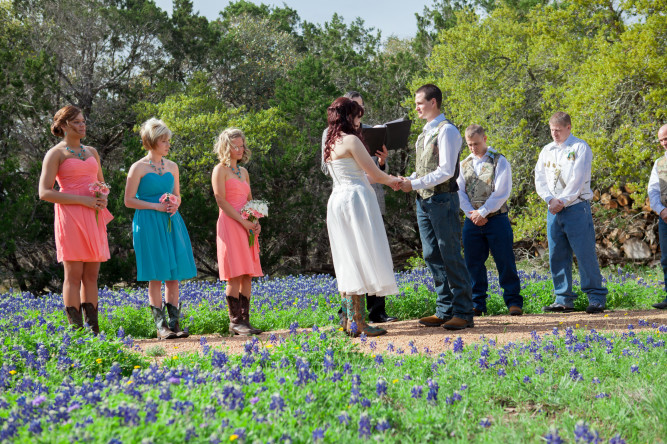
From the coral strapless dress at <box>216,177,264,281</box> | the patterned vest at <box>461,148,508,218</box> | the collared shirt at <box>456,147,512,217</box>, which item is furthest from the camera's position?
the patterned vest at <box>461,148,508,218</box>

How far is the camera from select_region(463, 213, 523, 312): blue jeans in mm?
6574

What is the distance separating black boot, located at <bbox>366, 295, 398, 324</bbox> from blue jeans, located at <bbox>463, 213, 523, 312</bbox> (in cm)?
99

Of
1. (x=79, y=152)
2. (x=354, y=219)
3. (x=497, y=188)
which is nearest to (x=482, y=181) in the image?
(x=497, y=188)

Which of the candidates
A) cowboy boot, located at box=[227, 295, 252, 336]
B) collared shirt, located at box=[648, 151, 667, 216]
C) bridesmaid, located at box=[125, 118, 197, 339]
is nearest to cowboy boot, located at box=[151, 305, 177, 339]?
bridesmaid, located at box=[125, 118, 197, 339]

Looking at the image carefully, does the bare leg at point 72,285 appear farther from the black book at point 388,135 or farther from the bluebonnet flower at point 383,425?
the bluebonnet flower at point 383,425

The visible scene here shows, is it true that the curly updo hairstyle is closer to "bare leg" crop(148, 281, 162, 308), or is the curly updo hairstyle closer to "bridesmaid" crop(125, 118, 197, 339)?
"bridesmaid" crop(125, 118, 197, 339)

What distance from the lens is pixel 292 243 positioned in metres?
16.1

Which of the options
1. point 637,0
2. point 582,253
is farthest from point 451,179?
point 637,0

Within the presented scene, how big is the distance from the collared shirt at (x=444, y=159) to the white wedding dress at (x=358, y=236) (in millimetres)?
463

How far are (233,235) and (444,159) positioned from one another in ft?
6.74

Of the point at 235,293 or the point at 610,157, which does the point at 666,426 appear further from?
the point at 610,157

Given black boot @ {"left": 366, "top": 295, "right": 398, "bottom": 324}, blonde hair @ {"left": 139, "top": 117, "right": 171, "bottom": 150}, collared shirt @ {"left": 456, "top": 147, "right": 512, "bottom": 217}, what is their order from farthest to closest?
collared shirt @ {"left": 456, "top": 147, "right": 512, "bottom": 217} → black boot @ {"left": 366, "top": 295, "right": 398, "bottom": 324} → blonde hair @ {"left": 139, "top": 117, "right": 171, "bottom": 150}

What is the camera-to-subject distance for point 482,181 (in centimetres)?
666

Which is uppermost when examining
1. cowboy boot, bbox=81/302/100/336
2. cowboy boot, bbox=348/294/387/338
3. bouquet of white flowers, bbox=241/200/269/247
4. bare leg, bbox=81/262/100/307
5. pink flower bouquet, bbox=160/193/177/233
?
pink flower bouquet, bbox=160/193/177/233
